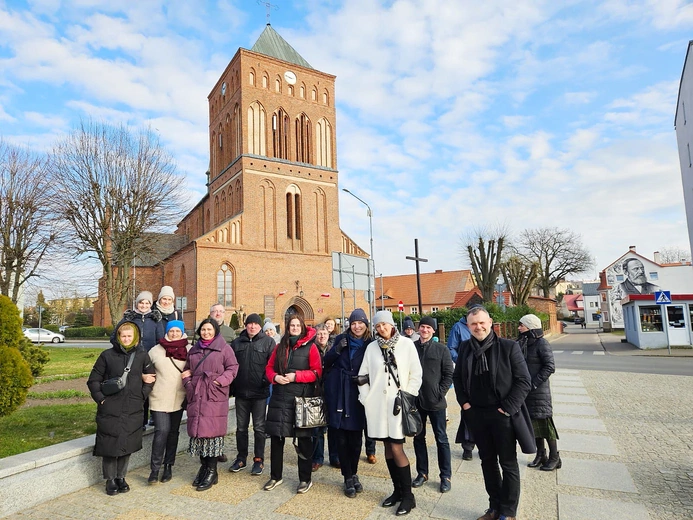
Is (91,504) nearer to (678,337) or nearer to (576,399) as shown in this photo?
(576,399)

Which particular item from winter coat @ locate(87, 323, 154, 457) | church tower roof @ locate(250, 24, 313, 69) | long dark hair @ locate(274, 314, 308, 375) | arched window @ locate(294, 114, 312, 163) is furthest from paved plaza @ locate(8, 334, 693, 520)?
church tower roof @ locate(250, 24, 313, 69)

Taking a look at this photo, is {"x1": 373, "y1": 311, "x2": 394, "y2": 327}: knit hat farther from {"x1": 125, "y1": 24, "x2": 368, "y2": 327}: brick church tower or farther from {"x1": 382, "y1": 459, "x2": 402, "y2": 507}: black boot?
{"x1": 125, "y1": 24, "x2": 368, "y2": 327}: brick church tower

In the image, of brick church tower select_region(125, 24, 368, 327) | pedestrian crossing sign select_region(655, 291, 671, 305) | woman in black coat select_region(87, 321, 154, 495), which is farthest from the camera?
brick church tower select_region(125, 24, 368, 327)

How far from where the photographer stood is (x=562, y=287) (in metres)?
139

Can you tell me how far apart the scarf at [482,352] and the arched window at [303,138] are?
1224 inches

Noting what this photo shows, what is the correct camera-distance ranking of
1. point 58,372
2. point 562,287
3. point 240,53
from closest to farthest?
point 58,372
point 240,53
point 562,287

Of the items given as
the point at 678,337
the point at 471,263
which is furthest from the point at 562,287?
the point at 678,337

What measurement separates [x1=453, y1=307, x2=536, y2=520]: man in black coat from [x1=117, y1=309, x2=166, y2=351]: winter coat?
157 inches

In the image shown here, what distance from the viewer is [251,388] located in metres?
5.35

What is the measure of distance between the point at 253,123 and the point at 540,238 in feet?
121

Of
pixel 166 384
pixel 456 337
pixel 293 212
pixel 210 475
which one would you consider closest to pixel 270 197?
pixel 293 212

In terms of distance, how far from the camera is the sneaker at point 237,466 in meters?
5.33

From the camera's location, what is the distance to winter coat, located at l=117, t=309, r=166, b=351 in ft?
19.2

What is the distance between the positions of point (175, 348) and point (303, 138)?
100 ft
